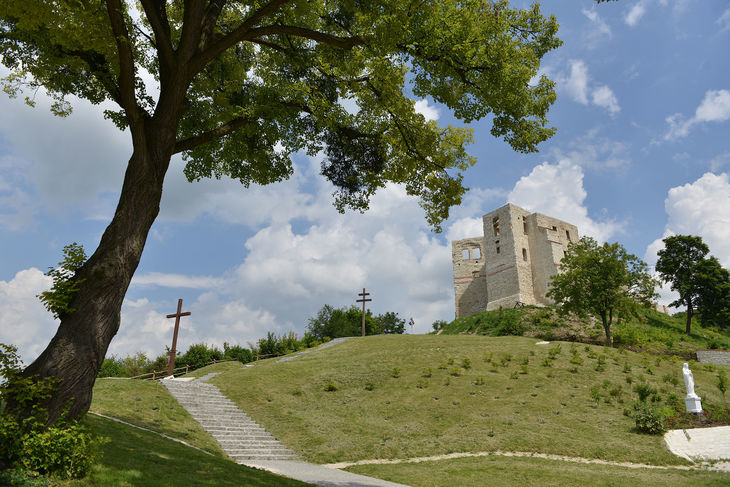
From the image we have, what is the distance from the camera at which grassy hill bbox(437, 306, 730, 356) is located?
3196 cm

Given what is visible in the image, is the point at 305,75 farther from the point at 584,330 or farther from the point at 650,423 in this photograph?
the point at 584,330

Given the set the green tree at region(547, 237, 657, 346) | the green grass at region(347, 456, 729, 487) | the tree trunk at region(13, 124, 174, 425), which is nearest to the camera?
the tree trunk at region(13, 124, 174, 425)

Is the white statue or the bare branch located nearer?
the bare branch

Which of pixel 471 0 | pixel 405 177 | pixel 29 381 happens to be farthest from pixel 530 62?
pixel 29 381

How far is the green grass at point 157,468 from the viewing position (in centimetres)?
655

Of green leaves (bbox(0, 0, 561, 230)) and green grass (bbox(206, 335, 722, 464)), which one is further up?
green leaves (bbox(0, 0, 561, 230))

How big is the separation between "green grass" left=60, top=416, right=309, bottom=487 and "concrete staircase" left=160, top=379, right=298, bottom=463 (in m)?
2.50

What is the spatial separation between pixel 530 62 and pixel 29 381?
10.3m

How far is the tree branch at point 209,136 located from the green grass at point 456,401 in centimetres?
943

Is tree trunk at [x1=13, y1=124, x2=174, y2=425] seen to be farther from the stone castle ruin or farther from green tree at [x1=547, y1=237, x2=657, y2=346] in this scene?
the stone castle ruin

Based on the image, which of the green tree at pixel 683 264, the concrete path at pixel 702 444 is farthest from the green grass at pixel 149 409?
the green tree at pixel 683 264

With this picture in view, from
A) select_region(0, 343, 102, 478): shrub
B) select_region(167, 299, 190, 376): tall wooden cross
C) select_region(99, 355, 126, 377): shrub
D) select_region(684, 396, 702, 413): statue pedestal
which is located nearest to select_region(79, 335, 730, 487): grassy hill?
select_region(0, 343, 102, 478): shrub

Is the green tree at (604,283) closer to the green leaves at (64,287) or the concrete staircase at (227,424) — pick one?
the concrete staircase at (227,424)

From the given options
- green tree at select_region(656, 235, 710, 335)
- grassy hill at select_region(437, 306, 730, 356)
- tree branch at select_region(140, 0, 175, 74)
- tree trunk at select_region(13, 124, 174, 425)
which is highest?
green tree at select_region(656, 235, 710, 335)
